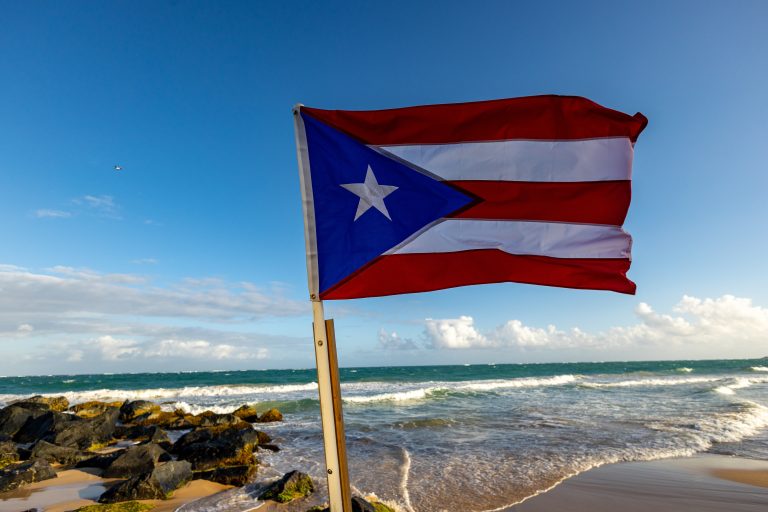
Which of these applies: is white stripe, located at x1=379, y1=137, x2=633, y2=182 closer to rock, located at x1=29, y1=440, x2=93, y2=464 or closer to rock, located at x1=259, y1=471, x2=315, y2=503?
rock, located at x1=259, y1=471, x2=315, y2=503

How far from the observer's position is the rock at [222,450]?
10.2m

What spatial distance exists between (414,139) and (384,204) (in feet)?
2.29

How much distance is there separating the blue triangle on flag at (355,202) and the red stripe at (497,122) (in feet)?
0.80

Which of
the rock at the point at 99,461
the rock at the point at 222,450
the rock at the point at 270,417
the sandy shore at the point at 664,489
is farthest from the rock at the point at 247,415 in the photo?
the sandy shore at the point at 664,489

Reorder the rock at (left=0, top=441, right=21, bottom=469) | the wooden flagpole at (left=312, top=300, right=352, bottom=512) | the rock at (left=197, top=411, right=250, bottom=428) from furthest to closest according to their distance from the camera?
1. the rock at (left=197, top=411, right=250, bottom=428)
2. the rock at (left=0, top=441, right=21, bottom=469)
3. the wooden flagpole at (left=312, top=300, right=352, bottom=512)

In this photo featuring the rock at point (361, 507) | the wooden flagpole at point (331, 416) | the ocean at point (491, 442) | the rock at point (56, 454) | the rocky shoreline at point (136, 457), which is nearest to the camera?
the wooden flagpole at point (331, 416)

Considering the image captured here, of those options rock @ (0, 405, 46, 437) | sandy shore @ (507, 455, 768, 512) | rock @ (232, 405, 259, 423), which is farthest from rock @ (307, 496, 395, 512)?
rock @ (0, 405, 46, 437)

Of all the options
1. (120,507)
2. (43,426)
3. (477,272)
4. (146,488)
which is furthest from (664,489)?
(43,426)

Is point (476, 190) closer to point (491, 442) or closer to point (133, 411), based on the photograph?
point (491, 442)

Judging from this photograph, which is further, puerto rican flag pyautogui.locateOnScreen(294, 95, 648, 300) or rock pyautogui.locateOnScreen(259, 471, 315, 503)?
rock pyautogui.locateOnScreen(259, 471, 315, 503)

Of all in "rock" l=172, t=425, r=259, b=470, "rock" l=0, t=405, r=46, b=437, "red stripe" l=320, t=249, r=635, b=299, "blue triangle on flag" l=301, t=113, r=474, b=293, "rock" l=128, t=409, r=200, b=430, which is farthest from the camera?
"rock" l=128, t=409, r=200, b=430

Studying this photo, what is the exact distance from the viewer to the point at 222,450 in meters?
10.5

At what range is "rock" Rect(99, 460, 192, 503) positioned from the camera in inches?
306

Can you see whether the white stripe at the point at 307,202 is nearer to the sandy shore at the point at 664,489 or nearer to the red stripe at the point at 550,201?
the red stripe at the point at 550,201
